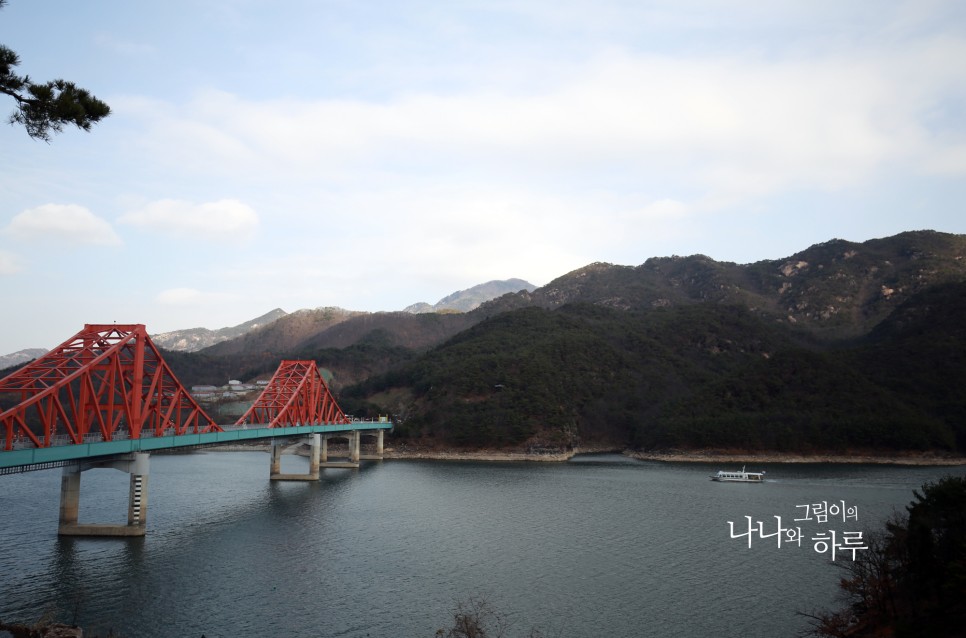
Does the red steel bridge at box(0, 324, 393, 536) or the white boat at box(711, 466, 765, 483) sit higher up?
the red steel bridge at box(0, 324, 393, 536)

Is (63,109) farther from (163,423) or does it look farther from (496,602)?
(163,423)

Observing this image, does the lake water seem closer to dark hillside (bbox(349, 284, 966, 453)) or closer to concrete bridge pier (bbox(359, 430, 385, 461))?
dark hillside (bbox(349, 284, 966, 453))

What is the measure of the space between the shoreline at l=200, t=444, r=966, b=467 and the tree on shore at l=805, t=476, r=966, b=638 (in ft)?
201

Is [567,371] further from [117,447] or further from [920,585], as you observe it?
[920,585]

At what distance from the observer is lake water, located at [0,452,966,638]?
24359 millimetres

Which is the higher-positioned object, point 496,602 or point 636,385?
point 636,385

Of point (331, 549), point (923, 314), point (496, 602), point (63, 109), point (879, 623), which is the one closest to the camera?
point (63, 109)

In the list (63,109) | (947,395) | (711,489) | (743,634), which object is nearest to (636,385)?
(947,395)

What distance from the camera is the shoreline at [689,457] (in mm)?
79500

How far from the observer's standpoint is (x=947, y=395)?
300ft

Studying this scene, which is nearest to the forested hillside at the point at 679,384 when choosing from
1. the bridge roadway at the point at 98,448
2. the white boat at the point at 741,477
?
the white boat at the point at 741,477

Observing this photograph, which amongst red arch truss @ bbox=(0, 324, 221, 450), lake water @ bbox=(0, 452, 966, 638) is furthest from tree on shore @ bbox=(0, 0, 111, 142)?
red arch truss @ bbox=(0, 324, 221, 450)

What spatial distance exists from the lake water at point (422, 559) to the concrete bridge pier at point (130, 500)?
2.92 feet

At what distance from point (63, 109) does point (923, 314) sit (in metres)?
136
